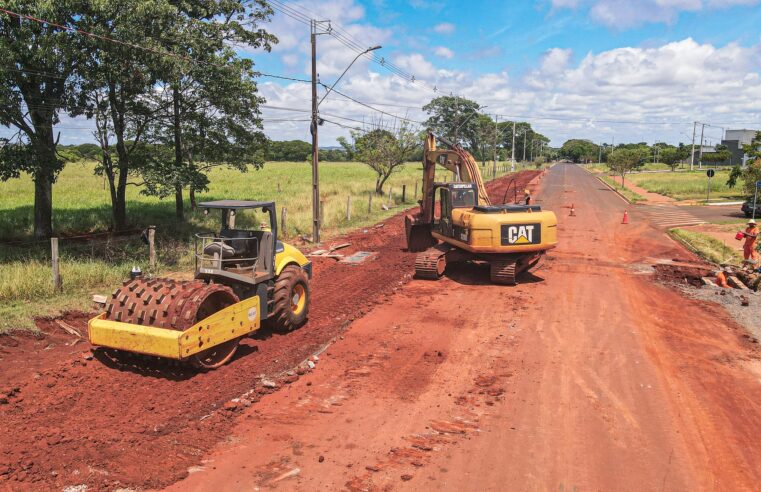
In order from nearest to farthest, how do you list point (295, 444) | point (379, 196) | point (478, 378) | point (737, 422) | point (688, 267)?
point (295, 444)
point (737, 422)
point (478, 378)
point (688, 267)
point (379, 196)

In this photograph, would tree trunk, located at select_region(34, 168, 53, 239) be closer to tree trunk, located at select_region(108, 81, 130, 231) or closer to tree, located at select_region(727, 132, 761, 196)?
tree trunk, located at select_region(108, 81, 130, 231)

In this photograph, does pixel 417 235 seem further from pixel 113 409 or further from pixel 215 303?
pixel 113 409

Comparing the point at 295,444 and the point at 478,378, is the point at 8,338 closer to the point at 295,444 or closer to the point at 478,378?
the point at 295,444

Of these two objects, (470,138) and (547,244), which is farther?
(470,138)

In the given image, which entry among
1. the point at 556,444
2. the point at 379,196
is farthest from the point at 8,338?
the point at 379,196

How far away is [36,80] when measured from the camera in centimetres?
1460

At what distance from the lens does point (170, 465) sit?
5.47 m

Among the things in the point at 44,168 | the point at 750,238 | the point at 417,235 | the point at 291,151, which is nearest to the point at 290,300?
the point at 417,235

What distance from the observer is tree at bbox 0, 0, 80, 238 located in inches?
509

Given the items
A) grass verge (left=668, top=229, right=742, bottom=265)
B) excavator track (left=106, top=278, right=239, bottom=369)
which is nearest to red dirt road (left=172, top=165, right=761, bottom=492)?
excavator track (left=106, top=278, right=239, bottom=369)

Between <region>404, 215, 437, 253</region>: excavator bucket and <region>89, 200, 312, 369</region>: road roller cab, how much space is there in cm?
732

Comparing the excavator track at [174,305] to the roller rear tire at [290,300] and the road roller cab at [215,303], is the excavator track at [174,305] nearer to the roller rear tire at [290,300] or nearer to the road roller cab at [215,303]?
the road roller cab at [215,303]

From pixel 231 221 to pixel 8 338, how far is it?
3.95m

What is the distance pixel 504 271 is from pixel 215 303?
7.86 metres
